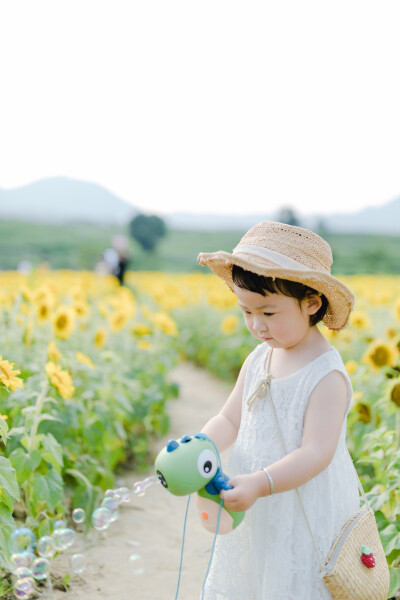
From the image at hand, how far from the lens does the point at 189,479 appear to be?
5.36ft

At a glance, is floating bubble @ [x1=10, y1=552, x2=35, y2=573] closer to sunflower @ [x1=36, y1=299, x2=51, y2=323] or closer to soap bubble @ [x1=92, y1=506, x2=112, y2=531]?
soap bubble @ [x1=92, y1=506, x2=112, y2=531]

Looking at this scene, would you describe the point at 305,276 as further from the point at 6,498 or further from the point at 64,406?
the point at 64,406

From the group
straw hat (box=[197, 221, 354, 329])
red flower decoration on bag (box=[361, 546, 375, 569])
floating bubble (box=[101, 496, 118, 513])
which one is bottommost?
floating bubble (box=[101, 496, 118, 513])

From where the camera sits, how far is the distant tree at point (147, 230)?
174ft

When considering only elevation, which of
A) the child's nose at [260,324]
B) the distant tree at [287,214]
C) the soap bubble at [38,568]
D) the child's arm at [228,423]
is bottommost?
the distant tree at [287,214]

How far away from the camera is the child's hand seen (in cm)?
165

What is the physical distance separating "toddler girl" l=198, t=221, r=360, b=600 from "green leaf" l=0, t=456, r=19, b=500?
27.5 inches

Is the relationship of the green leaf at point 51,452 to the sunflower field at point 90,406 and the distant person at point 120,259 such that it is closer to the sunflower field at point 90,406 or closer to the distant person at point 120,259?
the sunflower field at point 90,406

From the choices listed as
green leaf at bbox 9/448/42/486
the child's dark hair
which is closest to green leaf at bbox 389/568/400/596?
the child's dark hair

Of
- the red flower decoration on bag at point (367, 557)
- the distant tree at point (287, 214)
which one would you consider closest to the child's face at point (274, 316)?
the red flower decoration on bag at point (367, 557)

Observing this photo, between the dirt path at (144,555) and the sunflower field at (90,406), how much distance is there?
239 mm

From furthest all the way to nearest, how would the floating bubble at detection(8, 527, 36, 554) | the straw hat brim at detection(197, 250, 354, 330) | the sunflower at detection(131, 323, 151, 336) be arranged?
the sunflower at detection(131, 323, 151, 336), the floating bubble at detection(8, 527, 36, 554), the straw hat brim at detection(197, 250, 354, 330)

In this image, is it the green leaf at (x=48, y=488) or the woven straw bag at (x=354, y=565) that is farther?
the green leaf at (x=48, y=488)

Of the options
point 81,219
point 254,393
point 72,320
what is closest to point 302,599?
point 254,393
